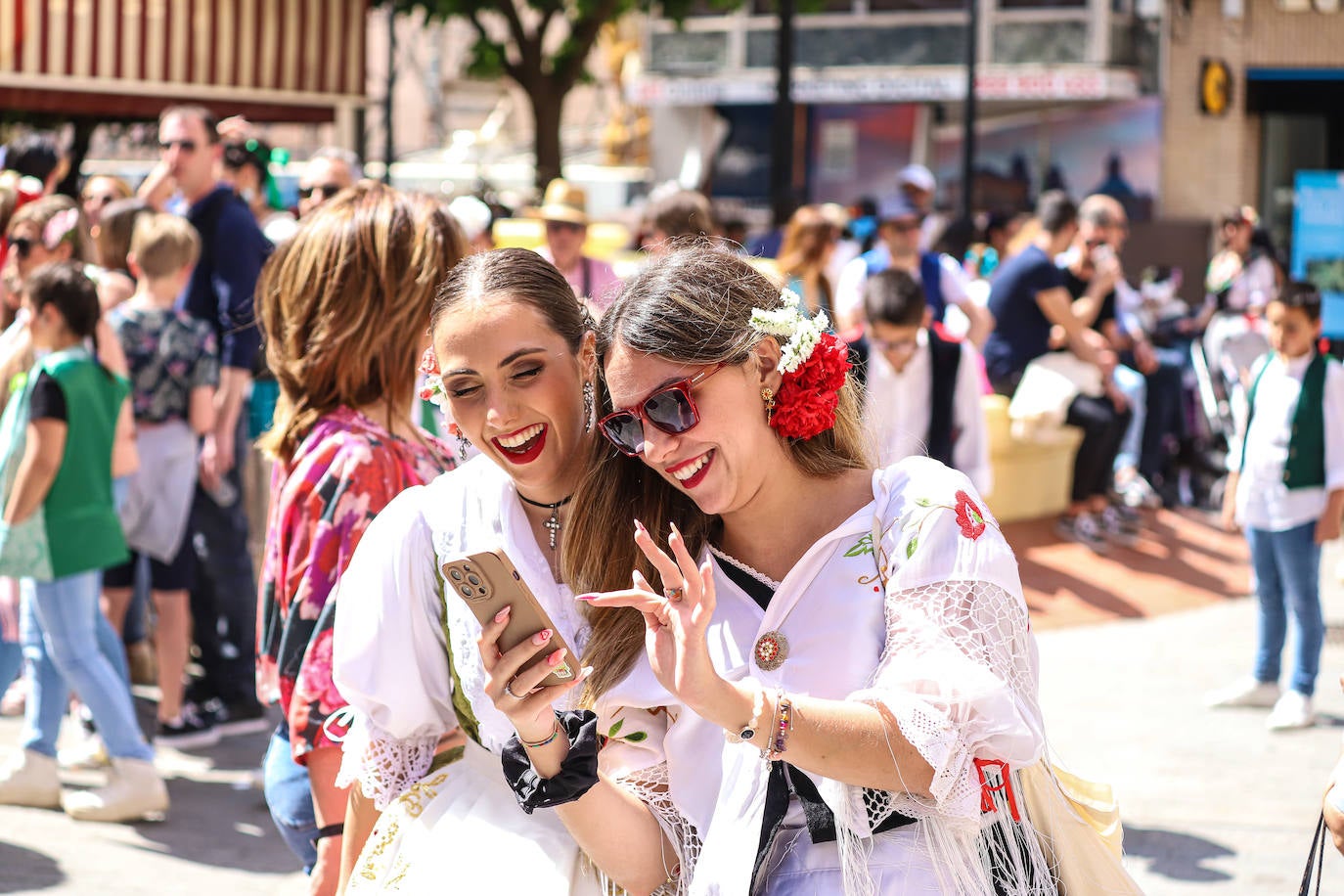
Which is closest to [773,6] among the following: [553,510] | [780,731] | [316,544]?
[316,544]

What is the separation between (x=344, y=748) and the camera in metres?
2.57

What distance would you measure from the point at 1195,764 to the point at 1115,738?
0.39 m

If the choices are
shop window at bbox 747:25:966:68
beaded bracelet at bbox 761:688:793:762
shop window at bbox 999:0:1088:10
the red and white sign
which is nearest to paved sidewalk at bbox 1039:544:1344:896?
beaded bracelet at bbox 761:688:793:762

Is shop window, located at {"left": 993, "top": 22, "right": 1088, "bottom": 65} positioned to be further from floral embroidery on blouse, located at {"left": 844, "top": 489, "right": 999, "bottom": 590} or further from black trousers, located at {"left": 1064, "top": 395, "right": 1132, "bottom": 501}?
floral embroidery on blouse, located at {"left": 844, "top": 489, "right": 999, "bottom": 590}

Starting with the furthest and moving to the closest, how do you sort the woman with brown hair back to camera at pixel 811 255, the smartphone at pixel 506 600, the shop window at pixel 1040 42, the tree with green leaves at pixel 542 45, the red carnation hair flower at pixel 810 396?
1. the shop window at pixel 1040 42
2. the tree with green leaves at pixel 542 45
3. the woman with brown hair back to camera at pixel 811 255
4. the red carnation hair flower at pixel 810 396
5. the smartphone at pixel 506 600

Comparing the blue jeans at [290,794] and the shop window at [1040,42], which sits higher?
the shop window at [1040,42]

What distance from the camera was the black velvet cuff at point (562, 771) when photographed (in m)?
2.20

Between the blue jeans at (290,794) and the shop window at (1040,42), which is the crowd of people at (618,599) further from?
the shop window at (1040,42)

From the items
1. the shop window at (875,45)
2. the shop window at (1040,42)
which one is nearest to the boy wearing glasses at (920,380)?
the shop window at (1040,42)

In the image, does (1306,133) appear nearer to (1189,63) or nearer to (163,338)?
(1189,63)

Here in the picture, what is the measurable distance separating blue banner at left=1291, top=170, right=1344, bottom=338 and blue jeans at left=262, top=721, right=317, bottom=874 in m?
12.1

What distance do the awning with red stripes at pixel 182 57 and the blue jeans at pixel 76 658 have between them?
10014 mm

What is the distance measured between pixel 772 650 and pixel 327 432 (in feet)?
3.55

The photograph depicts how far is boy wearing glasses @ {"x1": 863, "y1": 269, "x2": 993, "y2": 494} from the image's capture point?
6.27 metres
